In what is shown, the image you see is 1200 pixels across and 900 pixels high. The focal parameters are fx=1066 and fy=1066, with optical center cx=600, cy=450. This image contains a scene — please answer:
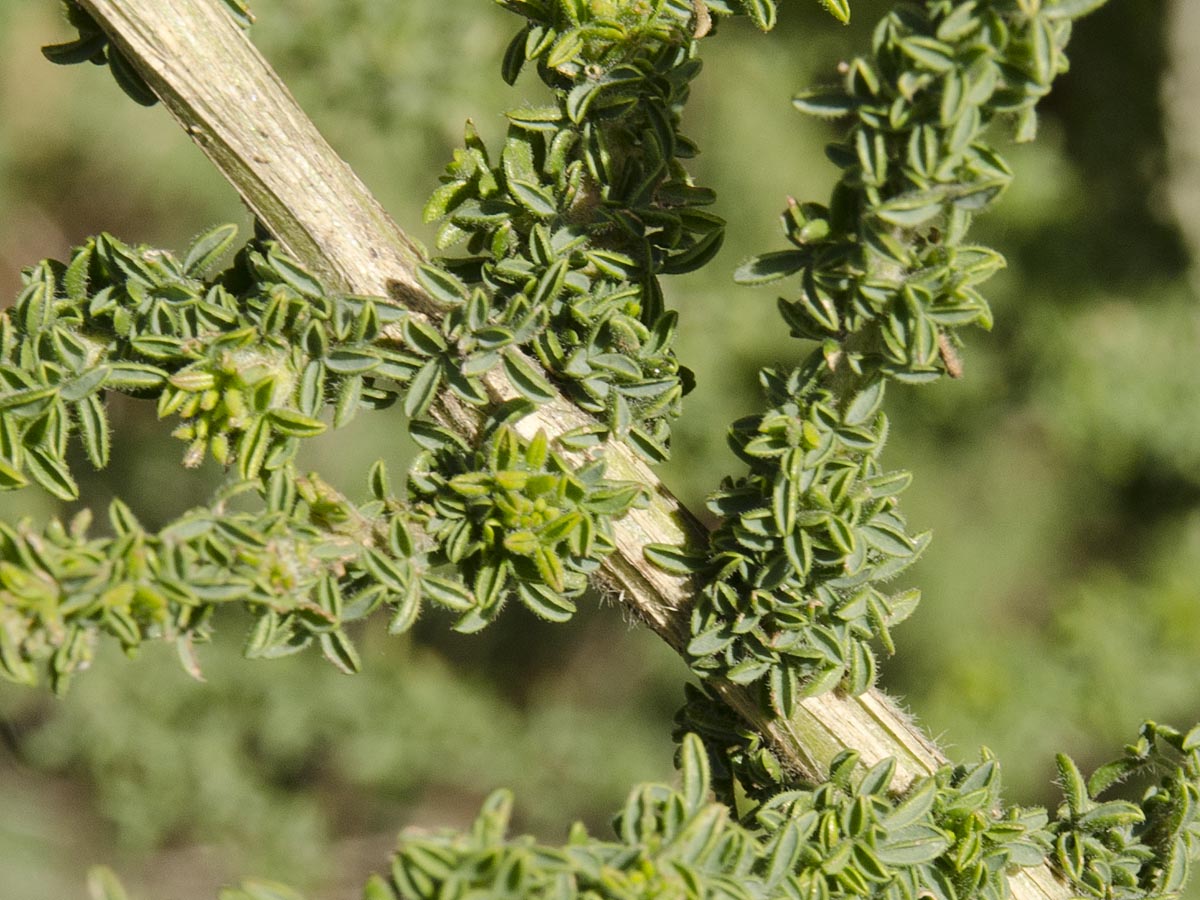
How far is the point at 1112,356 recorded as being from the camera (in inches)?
110

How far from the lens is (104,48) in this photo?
95cm

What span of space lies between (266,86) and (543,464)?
0.41 metres

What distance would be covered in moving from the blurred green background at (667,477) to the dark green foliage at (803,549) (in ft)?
5.32

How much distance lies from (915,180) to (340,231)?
1.59 feet

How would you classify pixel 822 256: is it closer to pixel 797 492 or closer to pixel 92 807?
pixel 797 492

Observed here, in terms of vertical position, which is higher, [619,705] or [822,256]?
[822,256]

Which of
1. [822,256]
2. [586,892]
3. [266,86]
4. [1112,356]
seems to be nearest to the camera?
[586,892]

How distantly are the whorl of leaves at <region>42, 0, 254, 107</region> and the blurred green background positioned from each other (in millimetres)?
1346

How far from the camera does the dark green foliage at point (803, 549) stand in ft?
2.89

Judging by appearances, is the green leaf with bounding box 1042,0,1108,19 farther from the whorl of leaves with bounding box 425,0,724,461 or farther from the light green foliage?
the light green foliage

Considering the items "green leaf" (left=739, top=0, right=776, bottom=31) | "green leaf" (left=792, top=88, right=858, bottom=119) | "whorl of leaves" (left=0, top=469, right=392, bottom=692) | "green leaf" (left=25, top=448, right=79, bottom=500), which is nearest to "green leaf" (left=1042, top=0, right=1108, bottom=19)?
"green leaf" (left=792, top=88, right=858, bottom=119)

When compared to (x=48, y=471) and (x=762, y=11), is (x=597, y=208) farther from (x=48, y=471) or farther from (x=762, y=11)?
(x=48, y=471)

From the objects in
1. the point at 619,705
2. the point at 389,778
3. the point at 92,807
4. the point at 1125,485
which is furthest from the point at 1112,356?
the point at 92,807

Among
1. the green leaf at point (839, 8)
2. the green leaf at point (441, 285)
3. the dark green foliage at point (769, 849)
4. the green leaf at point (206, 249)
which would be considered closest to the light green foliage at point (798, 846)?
Answer: the dark green foliage at point (769, 849)
